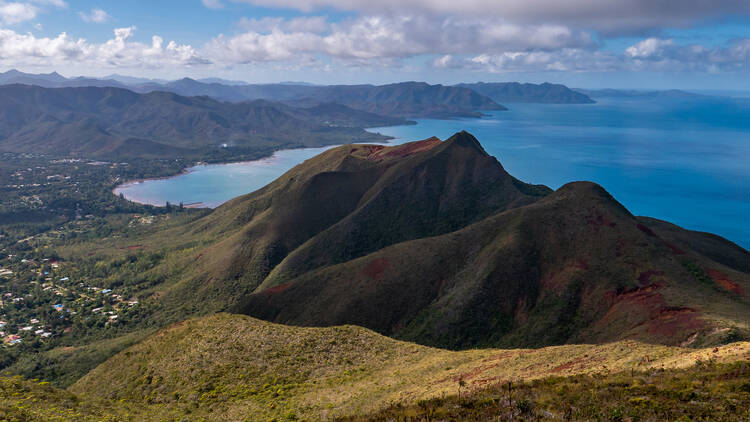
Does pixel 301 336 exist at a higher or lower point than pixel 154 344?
higher

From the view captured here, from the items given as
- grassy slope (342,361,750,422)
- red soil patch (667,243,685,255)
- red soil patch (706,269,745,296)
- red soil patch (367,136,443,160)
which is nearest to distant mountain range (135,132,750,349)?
red soil patch (706,269,745,296)

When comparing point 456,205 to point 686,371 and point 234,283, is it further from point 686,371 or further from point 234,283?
point 686,371

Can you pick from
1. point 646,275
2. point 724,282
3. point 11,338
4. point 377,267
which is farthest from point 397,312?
point 11,338

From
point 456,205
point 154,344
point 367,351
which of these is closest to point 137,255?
point 154,344

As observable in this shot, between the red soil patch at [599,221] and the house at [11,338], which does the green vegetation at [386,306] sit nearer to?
the red soil patch at [599,221]

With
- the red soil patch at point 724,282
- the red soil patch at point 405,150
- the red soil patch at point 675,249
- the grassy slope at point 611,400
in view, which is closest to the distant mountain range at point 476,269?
the red soil patch at point 724,282

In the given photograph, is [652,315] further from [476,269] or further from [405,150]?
[405,150]
